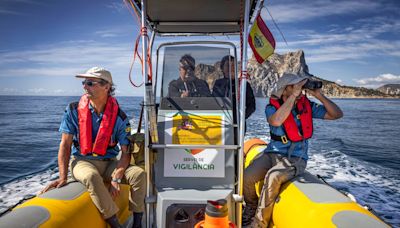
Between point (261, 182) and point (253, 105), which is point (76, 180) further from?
point (253, 105)

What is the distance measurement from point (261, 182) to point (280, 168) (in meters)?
0.37

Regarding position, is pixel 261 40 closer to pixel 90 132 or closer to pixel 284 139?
pixel 284 139

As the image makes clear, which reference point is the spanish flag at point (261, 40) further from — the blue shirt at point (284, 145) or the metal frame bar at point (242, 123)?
the blue shirt at point (284, 145)

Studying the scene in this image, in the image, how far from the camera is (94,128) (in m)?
3.41

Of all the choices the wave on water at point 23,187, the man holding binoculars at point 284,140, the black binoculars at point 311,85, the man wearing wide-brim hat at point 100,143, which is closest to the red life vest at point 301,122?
the man holding binoculars at point 284,140

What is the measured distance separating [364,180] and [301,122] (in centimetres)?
537

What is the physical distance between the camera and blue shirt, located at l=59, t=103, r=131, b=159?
336 cm

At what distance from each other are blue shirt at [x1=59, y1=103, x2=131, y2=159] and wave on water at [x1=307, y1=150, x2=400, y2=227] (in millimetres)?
4182

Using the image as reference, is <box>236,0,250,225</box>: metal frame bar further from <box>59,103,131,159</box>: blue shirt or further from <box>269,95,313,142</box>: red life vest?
<box>59,103,131,159</box>: blue shirt

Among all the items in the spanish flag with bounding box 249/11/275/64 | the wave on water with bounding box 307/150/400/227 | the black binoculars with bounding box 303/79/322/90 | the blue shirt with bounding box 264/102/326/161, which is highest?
the spanish flag with bounding box 249/11/275/64

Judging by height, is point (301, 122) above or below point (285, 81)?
below

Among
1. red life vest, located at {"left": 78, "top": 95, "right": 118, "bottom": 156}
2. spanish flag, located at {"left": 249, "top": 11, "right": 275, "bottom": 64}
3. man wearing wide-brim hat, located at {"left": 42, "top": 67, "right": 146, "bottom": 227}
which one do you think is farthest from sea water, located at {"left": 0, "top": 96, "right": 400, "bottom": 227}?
Result: spanish flag, located at {"left": 249, "top": 11, "right": 275, "bottom": 64}

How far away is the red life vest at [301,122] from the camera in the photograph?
351 centimetres

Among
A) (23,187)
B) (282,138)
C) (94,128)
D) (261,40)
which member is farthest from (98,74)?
(23,187)
